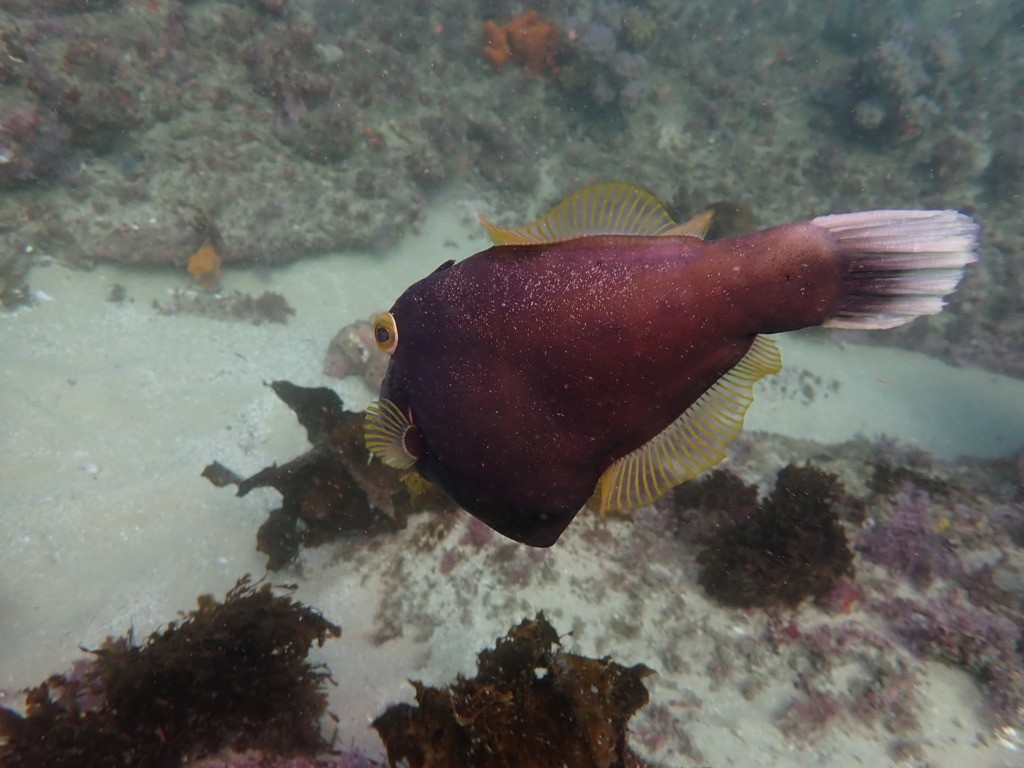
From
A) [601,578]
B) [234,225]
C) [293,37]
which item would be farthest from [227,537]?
[293,37]

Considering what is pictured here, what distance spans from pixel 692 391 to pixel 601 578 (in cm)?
288

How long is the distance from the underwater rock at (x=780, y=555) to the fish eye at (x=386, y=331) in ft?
10.7

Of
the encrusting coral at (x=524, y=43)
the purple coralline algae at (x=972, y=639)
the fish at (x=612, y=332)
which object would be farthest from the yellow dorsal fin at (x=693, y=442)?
the encrusting coral at (x=524, y=43)

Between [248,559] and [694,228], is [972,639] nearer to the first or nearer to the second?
[694,228]

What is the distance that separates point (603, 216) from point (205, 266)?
8.69m

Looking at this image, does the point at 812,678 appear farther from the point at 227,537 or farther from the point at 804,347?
the point at 804,347

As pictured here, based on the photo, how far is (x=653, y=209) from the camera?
1.34 m

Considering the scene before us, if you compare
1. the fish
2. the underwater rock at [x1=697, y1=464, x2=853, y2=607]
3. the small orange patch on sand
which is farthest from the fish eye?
the small orange patch on sand

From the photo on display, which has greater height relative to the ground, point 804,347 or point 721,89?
point 721,89

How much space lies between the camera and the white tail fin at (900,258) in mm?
1122

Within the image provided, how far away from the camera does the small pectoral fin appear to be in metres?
1.68

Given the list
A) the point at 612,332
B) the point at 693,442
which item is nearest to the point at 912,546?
the point at 693,442

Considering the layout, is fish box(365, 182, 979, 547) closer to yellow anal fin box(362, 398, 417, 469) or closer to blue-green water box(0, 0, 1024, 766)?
yellow anal fin box(362, 398, 417, 469)

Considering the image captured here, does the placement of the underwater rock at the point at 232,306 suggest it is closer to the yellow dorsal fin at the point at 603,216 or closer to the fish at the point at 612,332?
the fish at the point at 612,332
